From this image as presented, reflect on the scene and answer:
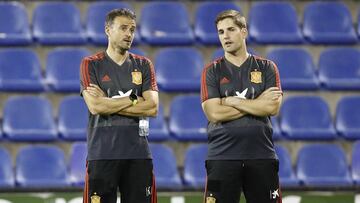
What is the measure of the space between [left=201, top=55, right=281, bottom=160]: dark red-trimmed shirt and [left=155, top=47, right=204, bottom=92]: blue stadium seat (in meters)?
2.96

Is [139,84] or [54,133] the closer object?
[139,84]

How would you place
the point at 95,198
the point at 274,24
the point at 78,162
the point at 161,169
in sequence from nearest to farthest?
the point at 95,198 → the point at 78,162 → the point at 161,169 → the point at 274,24

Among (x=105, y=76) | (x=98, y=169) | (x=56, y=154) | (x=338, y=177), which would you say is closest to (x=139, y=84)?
(x=105, y=76)

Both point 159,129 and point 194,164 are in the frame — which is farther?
point 159,129

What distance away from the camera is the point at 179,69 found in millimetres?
8500

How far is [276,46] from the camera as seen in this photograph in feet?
29.1

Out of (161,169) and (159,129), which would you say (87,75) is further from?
(159,129)

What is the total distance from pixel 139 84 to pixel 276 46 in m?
3.77

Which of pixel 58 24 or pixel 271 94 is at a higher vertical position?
pixel 58 24

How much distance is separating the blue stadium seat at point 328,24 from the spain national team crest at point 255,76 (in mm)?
3721

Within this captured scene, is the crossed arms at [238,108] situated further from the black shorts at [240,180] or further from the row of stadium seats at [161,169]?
the row of stadium seats at [161,169]

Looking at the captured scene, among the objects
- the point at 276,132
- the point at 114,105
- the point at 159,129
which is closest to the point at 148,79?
the point at 114,105

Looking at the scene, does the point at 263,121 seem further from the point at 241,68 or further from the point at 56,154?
the point at 56,154

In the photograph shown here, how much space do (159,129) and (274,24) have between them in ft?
6.06
